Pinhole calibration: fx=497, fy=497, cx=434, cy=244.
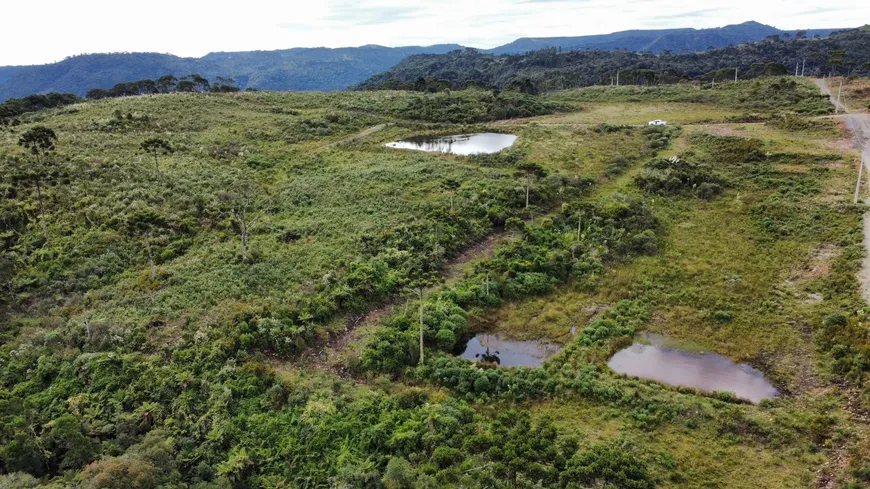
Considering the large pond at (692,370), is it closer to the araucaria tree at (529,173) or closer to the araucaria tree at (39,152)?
the araucaria tree at (529,173)

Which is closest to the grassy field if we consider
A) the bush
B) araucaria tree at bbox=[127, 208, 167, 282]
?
the bush

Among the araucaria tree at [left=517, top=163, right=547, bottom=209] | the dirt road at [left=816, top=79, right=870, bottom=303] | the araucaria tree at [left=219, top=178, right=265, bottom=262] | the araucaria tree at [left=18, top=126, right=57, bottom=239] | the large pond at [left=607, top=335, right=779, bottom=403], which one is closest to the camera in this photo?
the large pond at [left=607, top=335, right=779, bottom=403]

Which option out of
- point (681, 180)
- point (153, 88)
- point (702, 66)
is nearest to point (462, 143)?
point (681, 180)

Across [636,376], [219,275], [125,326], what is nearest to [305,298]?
[219,275]

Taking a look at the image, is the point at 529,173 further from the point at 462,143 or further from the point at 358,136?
the point at 358,136

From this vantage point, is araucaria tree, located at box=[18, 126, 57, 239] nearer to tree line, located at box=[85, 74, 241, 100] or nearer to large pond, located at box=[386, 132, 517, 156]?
large pond, located at box=[386, 132, 517, 156]

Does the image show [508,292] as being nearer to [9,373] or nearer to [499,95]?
[9,373]

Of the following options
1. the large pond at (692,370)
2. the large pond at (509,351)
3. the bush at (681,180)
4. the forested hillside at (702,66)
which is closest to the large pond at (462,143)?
the bush at (681,180)
